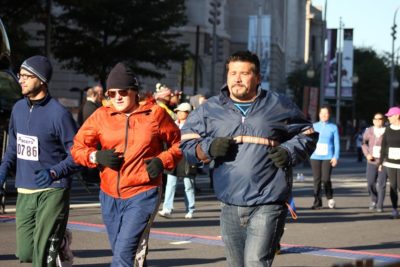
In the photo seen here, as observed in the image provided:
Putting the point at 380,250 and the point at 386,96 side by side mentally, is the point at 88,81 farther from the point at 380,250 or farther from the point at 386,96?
the point at 380,250

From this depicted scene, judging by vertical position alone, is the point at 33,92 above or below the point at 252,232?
above

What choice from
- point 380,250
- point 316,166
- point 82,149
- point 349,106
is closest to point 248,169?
point 82,149

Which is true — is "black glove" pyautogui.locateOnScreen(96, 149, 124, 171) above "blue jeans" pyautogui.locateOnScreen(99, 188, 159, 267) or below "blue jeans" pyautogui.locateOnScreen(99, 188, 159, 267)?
above

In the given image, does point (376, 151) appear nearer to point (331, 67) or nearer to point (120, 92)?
point (120, 92)

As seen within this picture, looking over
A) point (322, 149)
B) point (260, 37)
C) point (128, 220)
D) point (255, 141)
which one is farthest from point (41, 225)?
point (260, 37)

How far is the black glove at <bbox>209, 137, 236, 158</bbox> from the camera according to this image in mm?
6289

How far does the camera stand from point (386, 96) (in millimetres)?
97625

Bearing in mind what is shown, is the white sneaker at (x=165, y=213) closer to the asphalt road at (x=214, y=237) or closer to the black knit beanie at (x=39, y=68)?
the asphalt road at (x=214, y=237)

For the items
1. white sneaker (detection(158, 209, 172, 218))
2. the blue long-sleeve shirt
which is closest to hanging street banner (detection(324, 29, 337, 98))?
the blue long-sleeve shirt

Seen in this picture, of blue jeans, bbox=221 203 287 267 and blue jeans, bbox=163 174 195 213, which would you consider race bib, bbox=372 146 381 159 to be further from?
blue jeans, bbox=221 203 287 267

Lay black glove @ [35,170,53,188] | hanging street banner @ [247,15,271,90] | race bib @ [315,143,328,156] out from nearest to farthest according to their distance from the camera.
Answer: black glove @ [35,170,53,188] → race bib @ [315,143,328,156] → hanging street banner @ [247,15,271,90]

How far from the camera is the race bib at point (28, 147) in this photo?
7723mm

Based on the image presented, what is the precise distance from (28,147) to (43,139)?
14cm

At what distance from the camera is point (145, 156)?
7148 millimetres
